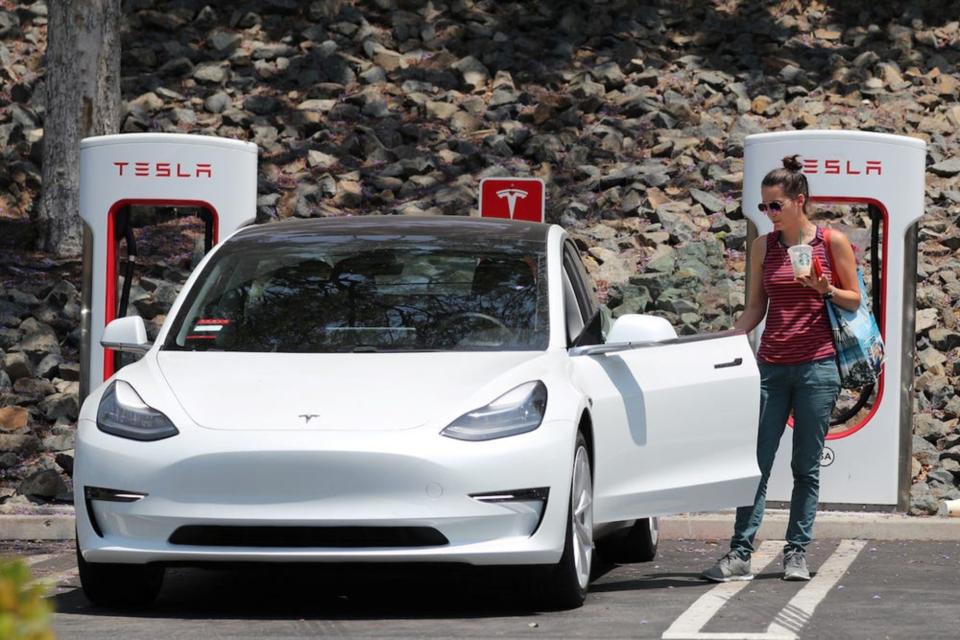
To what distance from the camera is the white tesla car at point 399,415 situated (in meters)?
6.67

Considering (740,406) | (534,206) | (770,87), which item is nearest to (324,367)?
(740,406)

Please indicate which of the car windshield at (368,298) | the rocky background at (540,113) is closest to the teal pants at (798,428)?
the car windshield at (368,298)

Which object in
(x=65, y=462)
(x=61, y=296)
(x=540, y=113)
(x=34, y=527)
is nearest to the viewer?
(x=34, y=527)

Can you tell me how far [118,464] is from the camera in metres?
6.83

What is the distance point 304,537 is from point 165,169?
4379mm

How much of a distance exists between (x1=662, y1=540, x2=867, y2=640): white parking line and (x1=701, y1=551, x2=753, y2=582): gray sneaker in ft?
0.31

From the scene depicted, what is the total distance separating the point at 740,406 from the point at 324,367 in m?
1.90

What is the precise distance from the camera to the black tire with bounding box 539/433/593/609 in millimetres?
6922

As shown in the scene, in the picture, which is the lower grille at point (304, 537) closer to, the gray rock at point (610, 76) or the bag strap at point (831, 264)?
the bag strap at point (831, 264)

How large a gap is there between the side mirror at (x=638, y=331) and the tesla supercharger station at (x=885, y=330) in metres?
3.31

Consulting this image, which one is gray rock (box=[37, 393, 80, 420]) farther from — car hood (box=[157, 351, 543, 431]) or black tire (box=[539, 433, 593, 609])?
black tire (box=[539, 433, 593, 609])

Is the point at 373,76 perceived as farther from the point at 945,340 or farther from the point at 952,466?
the point at 952,466

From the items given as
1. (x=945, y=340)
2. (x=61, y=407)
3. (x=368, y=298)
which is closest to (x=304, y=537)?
(x=368, y=298)

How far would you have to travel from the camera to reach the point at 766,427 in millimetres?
8227
